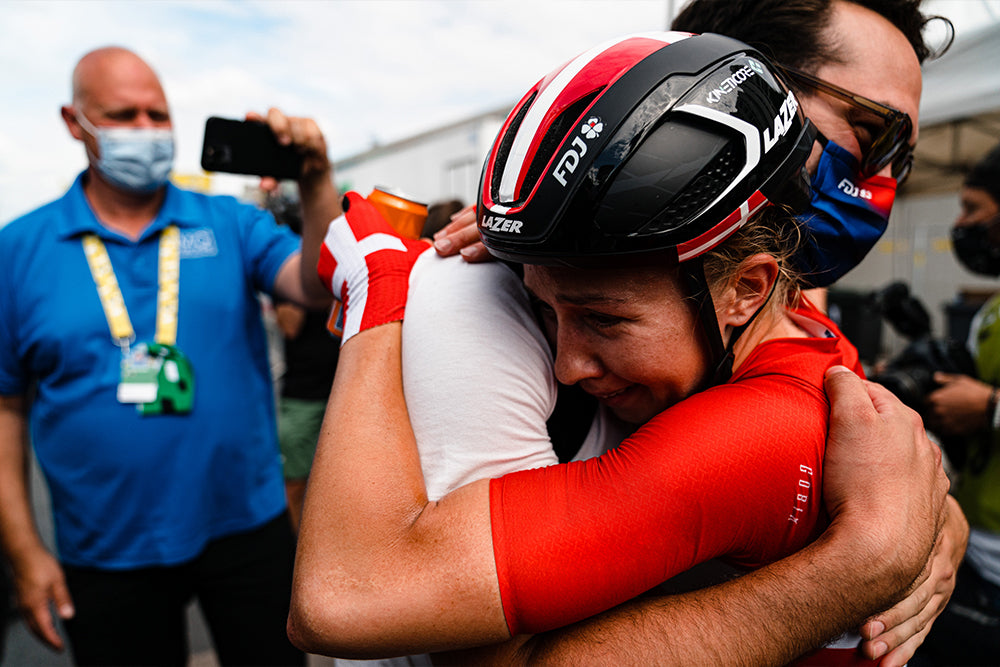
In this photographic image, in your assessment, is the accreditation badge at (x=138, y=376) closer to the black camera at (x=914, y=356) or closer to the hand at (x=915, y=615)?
the hand at (x=915, y=615)

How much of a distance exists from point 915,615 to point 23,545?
3241 mm

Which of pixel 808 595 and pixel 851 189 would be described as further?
pixel 851 189

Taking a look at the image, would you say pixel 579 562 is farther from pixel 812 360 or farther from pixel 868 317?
pixel 868 317

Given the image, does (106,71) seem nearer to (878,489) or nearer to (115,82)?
(115,82)

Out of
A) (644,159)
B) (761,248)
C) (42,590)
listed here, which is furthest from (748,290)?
(42,590)

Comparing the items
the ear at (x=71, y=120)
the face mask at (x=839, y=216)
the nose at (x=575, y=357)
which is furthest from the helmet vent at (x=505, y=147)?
the ear at (x=71, y=120)

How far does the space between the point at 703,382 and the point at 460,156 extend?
31.0ft

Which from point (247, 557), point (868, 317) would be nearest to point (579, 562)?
point (247, 557)

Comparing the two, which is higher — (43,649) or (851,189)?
(851,189)

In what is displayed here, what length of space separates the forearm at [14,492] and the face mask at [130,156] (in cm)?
108

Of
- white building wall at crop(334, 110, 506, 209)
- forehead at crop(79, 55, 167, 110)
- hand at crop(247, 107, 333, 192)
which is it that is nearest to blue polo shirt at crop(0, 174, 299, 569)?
forehead at crop(79, 55, 167, 110)

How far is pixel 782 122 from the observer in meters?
1.21

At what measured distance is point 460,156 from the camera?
10.2 m

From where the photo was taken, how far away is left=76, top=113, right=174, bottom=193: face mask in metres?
2.75
